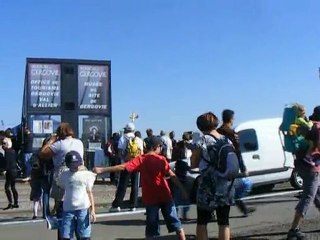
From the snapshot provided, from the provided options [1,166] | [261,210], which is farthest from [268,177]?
[1,166]

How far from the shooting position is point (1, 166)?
14305 millimetres

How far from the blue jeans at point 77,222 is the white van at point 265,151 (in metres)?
8.43

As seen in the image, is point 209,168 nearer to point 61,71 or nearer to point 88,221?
point 88,221

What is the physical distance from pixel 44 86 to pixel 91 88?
1.69 m

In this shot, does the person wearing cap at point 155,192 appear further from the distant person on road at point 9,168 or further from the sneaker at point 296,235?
the distant person on road at point 9,168

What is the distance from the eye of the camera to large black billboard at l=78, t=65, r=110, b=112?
21812 mm

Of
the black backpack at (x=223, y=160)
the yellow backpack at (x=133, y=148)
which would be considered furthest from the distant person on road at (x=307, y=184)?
the yellow backpack at (x=133, y=148)

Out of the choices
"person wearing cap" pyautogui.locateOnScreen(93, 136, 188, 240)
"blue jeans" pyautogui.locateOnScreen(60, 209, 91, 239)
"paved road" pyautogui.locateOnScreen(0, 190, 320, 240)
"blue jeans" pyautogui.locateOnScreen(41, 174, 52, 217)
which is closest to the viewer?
"blue jeans" pyautogui.locateOnScreen(60, 209, 91, 239)

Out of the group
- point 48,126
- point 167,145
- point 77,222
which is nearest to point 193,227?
point 77,222

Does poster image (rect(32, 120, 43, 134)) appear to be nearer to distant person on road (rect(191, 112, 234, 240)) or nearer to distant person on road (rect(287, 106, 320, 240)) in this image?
distant person on road (rect(287, 106, 320, 240))

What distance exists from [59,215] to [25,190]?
11271 millimetres

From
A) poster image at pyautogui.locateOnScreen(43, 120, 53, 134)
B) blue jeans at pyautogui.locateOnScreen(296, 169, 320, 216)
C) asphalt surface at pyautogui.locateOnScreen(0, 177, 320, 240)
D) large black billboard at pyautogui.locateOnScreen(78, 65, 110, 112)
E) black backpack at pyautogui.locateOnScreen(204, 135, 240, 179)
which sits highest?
large black billboard at pyautogui.locateOnScreen(78, 65, 110, 112)

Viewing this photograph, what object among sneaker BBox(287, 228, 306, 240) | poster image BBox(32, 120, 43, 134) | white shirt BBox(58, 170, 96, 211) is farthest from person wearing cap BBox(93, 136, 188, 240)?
poster image BBox(32, 120, 43, 134)

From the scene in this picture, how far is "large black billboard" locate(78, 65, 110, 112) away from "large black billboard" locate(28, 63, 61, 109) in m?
0.79
